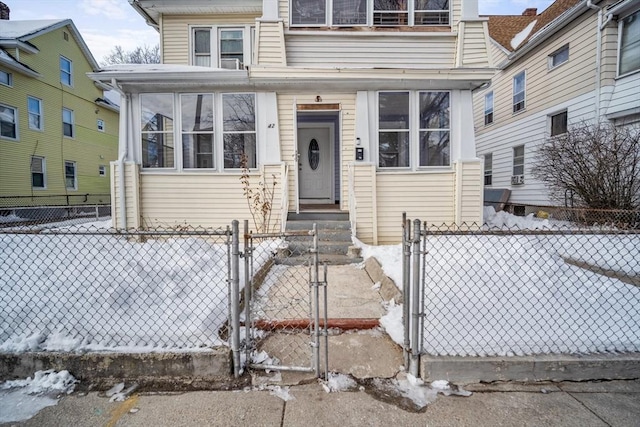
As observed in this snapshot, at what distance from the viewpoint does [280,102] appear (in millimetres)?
7262

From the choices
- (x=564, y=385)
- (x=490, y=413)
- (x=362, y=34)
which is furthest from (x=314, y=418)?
(x=362, y=34)

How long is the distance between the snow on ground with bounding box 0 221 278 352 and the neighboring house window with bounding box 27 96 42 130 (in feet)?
45.7

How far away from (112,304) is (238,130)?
16.4 ft

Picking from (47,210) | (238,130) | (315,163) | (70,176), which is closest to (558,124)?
(315,163)

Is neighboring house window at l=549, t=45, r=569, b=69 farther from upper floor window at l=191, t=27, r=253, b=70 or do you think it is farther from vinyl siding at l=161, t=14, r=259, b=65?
upper floor window at l=191, t=27, r=253, b=70

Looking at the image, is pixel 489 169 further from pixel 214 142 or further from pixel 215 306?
pixel 215 306

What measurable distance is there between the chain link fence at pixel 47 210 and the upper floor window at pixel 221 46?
765 centimetres

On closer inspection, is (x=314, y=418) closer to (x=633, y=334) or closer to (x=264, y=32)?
(x=633, y=334)

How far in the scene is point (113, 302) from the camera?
3.21m

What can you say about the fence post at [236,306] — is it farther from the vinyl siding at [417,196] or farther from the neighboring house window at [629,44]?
the neighboring house window at [629,44]

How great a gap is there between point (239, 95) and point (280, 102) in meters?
0.95

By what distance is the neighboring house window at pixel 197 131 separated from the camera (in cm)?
724

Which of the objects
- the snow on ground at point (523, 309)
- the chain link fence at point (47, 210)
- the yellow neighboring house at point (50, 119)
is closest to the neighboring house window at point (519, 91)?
the snow on ground at point (523, 309)

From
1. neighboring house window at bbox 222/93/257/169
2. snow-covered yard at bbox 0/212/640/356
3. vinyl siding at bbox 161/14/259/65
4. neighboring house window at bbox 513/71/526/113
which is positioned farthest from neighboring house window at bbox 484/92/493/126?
neighboring house window at bbox 222/93/257/169
